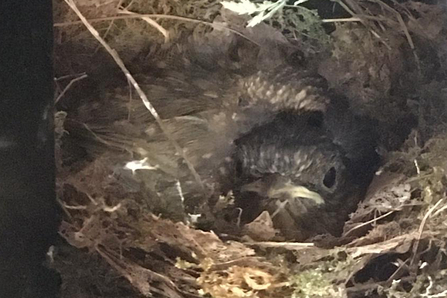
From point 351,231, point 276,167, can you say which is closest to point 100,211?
point 276,167

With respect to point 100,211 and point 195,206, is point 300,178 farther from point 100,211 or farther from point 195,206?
point 100,211

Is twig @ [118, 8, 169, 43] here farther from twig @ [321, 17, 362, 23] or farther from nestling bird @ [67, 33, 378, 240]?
twig @ [321, 17, 362, 23]

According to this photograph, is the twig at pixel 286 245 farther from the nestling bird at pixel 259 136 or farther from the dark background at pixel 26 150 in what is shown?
the dark background at pixel 26 150

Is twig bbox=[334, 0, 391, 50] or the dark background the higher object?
twig bbox=[334, 0, 391, 50]

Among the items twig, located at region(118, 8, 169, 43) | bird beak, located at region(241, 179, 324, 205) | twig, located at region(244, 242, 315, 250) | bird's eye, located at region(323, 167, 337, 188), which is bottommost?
twig, located at region(244, 242, 315, 250)

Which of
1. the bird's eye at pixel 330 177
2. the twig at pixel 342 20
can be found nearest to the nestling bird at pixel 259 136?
the bird's eye at pixel 330 177

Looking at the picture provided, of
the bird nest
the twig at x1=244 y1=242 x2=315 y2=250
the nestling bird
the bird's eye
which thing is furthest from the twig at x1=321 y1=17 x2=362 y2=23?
the twig at x1=244 y1=242 x2=315 y2=250
